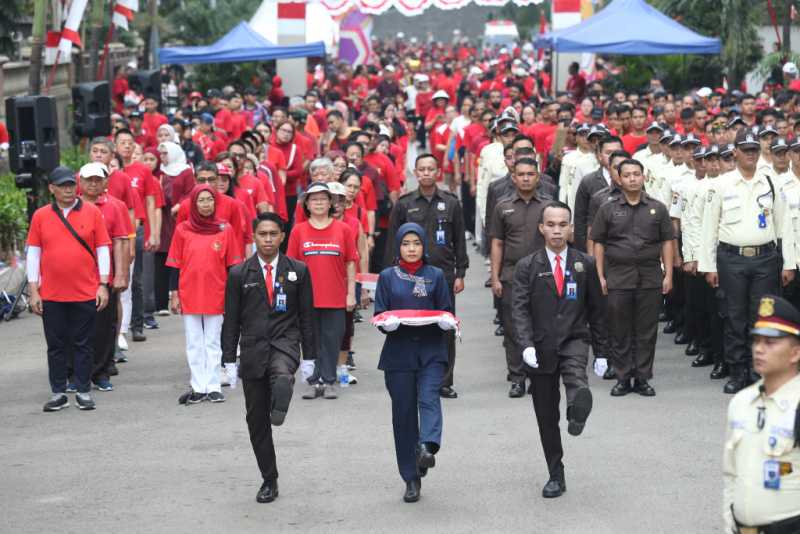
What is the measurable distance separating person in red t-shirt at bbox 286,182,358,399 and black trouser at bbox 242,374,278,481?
8.83ft

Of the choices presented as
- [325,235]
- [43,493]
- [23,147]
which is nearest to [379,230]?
[23,147]

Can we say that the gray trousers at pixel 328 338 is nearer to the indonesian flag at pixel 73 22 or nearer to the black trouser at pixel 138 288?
the black trouser at pixel 138 288

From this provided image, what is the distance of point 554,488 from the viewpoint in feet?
28.6

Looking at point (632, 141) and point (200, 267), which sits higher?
point (632, 141)

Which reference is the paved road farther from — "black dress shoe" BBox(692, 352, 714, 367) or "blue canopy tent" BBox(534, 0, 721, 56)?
"blue canopy tent" BBox(534, 0, 721, 56)

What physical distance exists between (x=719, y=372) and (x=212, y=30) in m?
28.9

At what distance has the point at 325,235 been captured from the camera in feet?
37.9

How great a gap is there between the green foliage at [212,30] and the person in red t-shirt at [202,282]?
2354cm

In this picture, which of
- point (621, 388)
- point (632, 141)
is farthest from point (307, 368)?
point (632, 141)

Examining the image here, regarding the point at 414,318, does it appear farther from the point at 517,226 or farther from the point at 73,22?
the point at 73,22

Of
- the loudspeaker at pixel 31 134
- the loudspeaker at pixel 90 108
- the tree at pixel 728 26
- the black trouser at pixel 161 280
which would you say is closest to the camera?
the black trouser at pixel 161 280

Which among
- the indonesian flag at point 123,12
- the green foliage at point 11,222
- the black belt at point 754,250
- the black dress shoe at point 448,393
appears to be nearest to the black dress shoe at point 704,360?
the black belt at point 754,250

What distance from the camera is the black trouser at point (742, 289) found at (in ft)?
38.2

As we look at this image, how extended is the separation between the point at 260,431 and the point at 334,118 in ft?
38.5
